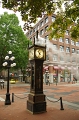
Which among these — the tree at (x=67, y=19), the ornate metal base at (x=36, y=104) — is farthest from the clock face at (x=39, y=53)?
the ornate metal base at (x=36, y=104)

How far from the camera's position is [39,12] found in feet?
23.0

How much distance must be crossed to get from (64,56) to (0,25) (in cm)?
2439

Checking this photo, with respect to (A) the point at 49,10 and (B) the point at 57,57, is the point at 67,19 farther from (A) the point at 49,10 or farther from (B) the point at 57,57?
(B) the point at 57,57

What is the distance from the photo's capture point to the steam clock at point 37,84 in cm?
816

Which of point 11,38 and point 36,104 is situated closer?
point 36,104

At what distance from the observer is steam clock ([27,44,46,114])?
8.16 metres

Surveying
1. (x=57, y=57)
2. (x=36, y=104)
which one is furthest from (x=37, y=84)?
(x=57, y=57)

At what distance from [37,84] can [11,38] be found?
67.3 feet

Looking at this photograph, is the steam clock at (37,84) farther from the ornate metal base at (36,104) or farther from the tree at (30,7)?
the tree at (30,7)

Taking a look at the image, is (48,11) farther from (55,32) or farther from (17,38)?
(17,38)

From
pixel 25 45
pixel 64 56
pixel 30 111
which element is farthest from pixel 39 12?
pixel 64 56

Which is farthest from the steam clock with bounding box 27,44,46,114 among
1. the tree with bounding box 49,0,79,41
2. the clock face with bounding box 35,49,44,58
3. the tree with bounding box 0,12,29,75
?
the tree with bounding box 0,12,29,75

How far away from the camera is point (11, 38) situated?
2756cm

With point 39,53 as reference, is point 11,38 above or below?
above
